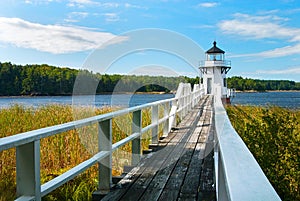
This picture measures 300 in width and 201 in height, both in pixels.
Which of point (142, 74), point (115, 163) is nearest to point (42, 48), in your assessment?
point (142, 74)

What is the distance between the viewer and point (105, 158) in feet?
12.9

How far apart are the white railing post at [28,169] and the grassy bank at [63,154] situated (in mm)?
2609

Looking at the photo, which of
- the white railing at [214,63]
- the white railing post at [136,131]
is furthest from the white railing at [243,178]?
the white railing at [214,63]

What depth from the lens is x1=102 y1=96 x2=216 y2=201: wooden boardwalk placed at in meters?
3.70

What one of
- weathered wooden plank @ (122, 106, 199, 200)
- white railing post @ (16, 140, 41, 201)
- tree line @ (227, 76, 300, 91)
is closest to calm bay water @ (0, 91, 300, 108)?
weathered wooden plank @ (122, 106, 199, 200)

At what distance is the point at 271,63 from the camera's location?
52.8 metres

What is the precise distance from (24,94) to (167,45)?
138ft

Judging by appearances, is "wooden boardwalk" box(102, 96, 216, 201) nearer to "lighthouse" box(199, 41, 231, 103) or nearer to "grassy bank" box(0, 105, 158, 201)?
"grassy bank" box(0, 105, 158, 201)

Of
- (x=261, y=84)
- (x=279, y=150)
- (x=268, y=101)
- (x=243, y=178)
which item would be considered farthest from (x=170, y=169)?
(x=261, y=84)

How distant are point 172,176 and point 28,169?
2.56 m

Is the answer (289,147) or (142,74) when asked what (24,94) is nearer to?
(142,74)

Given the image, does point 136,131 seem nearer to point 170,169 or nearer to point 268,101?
point 170,169

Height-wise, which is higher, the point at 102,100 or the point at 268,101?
the point at 102,100

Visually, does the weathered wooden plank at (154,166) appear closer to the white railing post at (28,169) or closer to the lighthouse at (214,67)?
the white railing post at (28,169)
